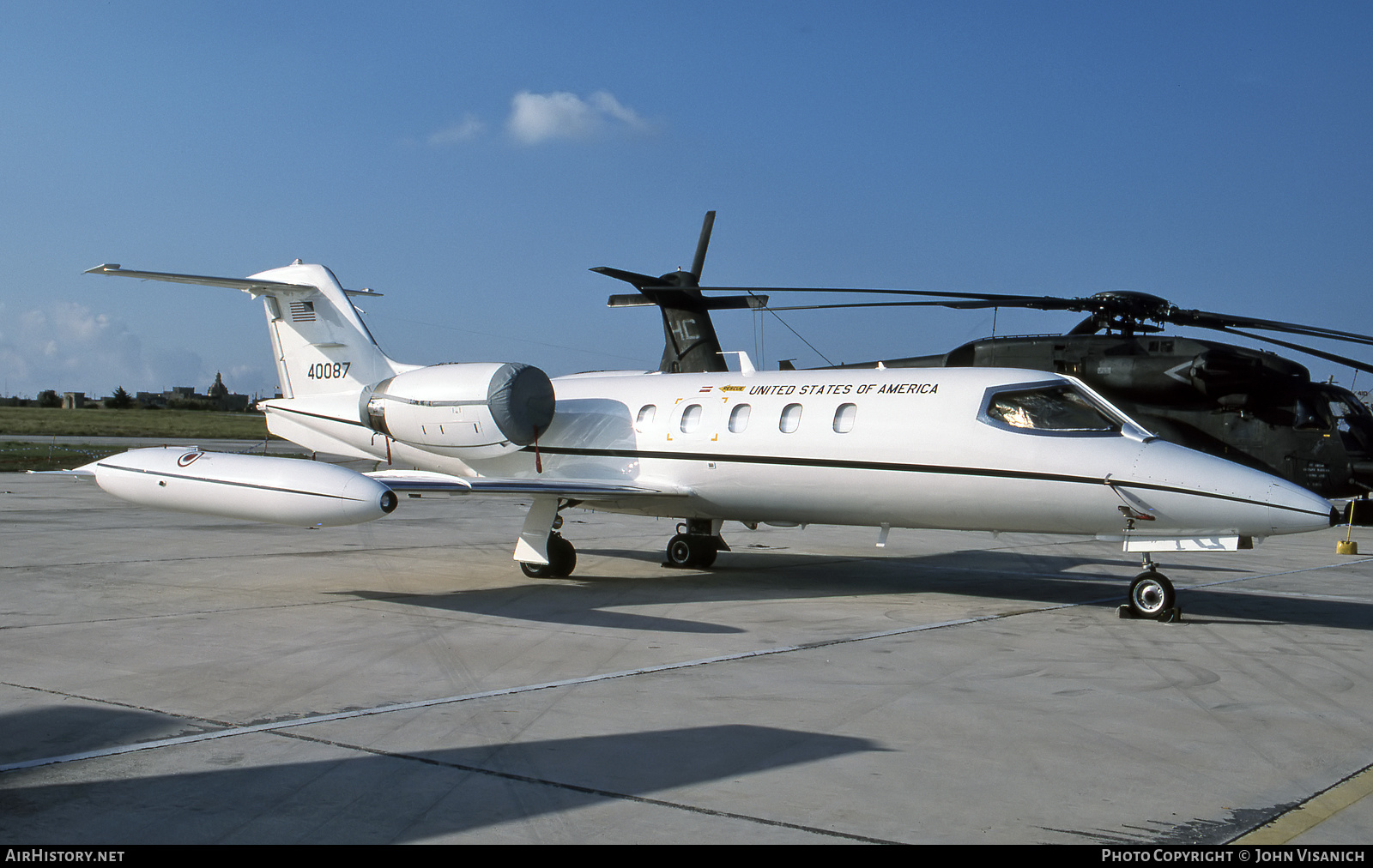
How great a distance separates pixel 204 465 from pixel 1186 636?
30.0 ft

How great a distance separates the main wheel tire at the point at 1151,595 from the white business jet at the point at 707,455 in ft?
0.06

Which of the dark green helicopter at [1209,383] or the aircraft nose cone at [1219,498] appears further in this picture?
the dark green helicopter at [1209,383]

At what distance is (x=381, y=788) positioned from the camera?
4.91 metres

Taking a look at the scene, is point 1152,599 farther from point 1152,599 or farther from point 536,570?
point 536,570

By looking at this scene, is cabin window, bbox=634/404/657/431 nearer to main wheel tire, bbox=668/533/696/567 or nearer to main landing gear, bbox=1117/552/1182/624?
main wheel tire, bbox=668/533/696/567

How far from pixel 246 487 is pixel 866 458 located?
6.06 meters

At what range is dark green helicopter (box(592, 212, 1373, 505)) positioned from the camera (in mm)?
14906

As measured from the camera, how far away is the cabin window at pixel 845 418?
1184cm

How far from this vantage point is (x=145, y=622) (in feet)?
30.3

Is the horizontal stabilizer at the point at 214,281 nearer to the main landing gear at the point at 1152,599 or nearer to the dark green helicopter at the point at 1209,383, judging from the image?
the dark green helicopter at the point at 1209,383

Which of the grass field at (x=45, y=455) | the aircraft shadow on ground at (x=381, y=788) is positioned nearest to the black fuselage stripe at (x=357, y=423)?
the aircraft shadow on ground at (x=381, y=788)

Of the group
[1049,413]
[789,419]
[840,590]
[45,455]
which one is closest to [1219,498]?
[1049,413]

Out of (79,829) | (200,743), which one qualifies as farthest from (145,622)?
(79,829)
